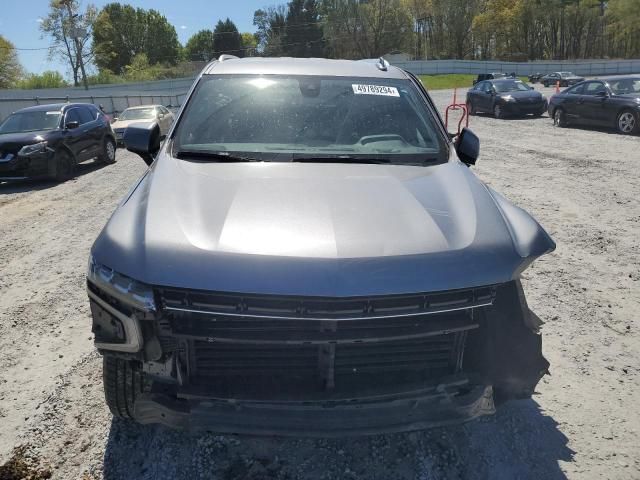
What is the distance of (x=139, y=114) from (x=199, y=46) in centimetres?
9100

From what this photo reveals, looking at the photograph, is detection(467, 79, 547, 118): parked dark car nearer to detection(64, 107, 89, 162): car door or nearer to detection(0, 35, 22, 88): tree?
detection(64, 107, 89, 162): car door

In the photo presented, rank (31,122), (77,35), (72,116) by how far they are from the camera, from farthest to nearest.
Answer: (77,35)
(72,116)
(31,122)

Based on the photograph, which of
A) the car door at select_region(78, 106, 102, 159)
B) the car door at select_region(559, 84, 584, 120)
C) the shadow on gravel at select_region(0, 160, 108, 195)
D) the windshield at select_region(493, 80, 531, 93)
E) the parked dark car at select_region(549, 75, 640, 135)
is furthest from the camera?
the windshield at select_region(493, 80, 531, 93)

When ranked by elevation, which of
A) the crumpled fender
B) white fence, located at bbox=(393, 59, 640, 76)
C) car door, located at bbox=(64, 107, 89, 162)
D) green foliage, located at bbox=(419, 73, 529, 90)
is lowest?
the crumpled fender

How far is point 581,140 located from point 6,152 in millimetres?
13287

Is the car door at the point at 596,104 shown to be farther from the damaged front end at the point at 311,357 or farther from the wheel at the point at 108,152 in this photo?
the damaged front end at the point at 311,357

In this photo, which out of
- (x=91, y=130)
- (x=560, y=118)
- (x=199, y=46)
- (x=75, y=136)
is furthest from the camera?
(x=199, y=46)

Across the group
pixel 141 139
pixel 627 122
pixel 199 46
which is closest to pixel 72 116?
pixel 141 139

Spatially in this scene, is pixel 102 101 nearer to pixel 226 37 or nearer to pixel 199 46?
pixel 226 37

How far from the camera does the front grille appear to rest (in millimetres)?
1977

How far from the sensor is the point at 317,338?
2.01 meters

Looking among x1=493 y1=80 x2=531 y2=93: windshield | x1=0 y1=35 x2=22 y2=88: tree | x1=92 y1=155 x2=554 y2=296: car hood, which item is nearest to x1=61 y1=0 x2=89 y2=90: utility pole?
x1=0 y1=35 x2=22 y2=88: tree

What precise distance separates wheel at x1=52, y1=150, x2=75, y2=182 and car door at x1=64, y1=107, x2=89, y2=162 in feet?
0.72

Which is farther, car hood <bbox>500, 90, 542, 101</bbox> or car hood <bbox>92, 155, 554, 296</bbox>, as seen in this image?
car hood <bbox>500, 90, 542, 101</bbox>
